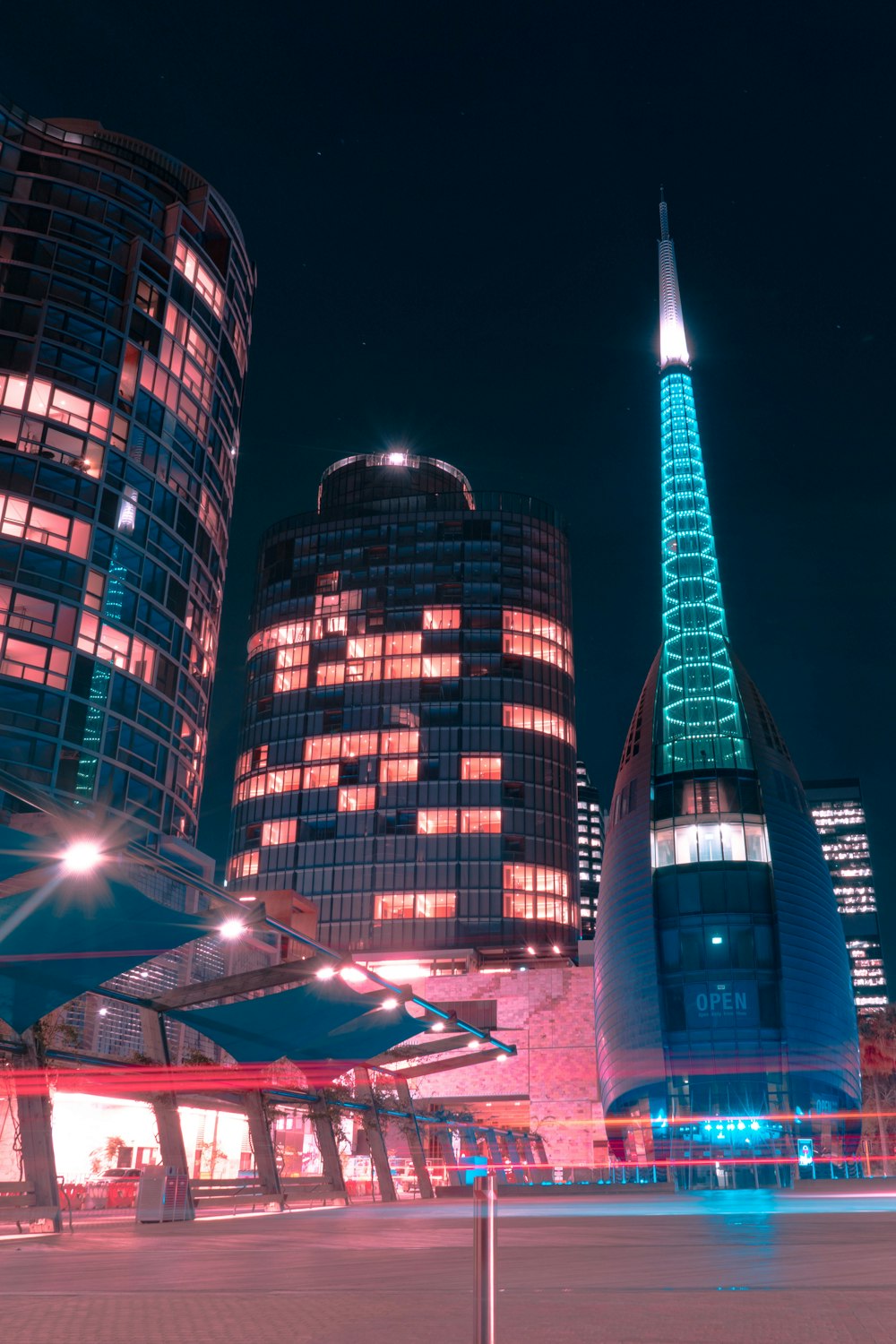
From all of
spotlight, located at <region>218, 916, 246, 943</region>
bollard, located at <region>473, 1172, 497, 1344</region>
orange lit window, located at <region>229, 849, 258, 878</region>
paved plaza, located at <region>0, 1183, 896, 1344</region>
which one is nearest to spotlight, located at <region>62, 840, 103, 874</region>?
spotlight, located at <region>218, 916, 246, 943</region>

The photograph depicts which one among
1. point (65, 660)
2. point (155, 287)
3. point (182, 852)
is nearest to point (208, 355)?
point (155, 287)

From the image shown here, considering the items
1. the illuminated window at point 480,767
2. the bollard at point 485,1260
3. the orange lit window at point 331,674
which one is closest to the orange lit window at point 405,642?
the orange lit window at point 331,674

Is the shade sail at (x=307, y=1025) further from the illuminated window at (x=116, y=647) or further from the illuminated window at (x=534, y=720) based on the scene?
the illuminated window at (x=534, y=720)

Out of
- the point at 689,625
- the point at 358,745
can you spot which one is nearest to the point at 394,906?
the point at 358,745

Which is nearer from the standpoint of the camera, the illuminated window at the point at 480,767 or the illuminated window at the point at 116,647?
the illuminated window at the point at 116,647

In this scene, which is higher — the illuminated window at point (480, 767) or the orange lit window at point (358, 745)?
the orange lit window at point (358, 745)

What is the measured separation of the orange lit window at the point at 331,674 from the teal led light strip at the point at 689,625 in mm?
46324

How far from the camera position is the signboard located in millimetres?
77688

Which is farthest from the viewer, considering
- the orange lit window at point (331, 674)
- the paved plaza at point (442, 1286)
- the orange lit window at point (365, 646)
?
the orange lit window at point (365, 646)

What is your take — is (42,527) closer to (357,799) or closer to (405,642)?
(357,799)

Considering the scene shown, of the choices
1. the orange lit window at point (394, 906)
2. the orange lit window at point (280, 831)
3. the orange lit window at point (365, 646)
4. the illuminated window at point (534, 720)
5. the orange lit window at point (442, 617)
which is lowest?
the orange lit window at point (394, 906)

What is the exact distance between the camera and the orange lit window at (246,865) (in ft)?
431

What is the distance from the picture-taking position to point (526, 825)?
128375mm

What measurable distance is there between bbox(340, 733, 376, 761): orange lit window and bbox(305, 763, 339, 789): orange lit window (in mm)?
2086
